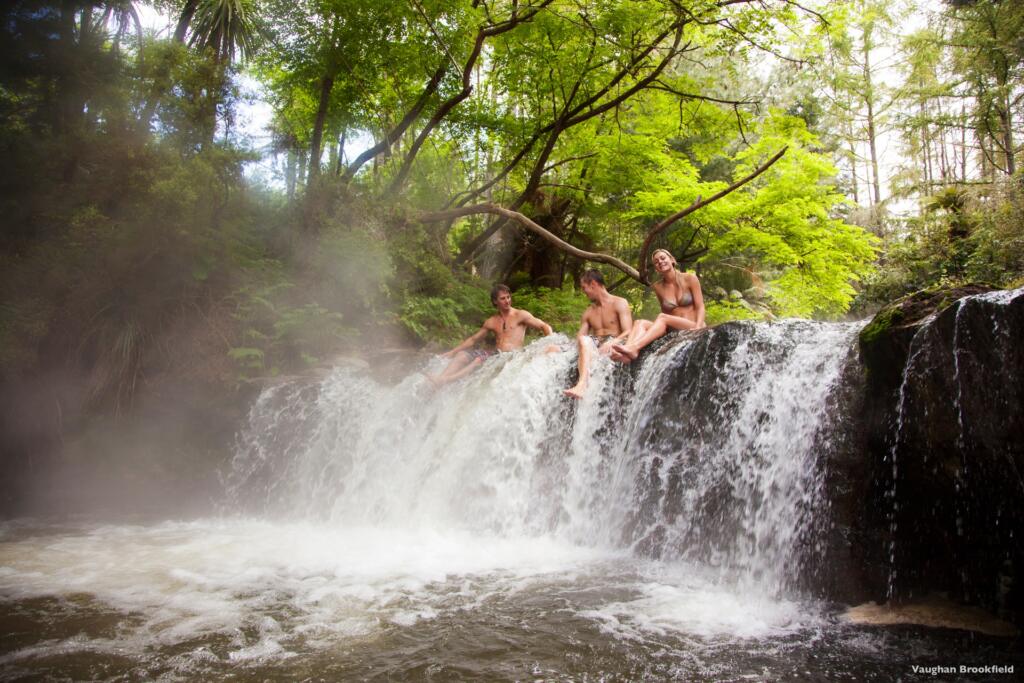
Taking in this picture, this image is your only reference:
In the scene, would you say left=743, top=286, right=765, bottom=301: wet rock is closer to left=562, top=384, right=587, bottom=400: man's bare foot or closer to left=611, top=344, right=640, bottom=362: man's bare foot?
left=611, top=344, right=640, bottom=362: man's bare foot

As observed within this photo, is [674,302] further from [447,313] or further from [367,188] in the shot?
[367,188]

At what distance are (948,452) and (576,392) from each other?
114 inches

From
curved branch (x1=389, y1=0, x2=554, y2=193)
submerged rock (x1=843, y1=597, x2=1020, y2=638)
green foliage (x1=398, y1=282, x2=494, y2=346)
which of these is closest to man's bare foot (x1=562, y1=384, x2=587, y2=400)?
submerged rock (x1=843, y1=597, x2=1020, y2=638)

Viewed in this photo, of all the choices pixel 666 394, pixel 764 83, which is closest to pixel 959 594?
pixel 666 394

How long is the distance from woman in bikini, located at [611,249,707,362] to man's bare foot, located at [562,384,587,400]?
27.2 inches

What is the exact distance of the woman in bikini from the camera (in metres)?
6.24

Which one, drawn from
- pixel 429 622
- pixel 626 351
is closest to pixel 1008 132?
A: pixel 626 351

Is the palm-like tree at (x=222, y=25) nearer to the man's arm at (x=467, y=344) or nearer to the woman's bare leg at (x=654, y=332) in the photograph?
the man's arm at (x=467, y=344)

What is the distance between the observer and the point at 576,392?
580 cm

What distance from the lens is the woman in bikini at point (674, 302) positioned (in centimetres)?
624

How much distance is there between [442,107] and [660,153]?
3921 mm

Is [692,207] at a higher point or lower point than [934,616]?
higher

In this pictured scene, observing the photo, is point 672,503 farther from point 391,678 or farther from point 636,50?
point 636,50

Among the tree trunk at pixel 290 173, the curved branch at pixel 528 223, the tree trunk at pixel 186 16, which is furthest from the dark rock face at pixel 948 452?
the tree trunk at pixel 186 16
